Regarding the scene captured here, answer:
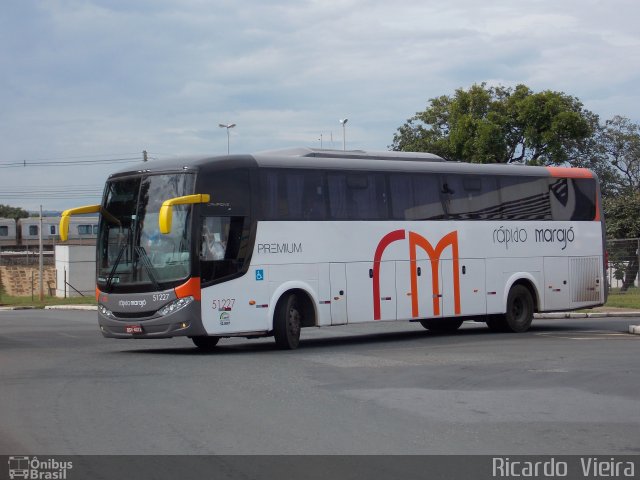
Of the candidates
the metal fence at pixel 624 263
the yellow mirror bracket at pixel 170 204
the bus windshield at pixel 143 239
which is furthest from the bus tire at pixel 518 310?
the metal fence at pixel 624 263

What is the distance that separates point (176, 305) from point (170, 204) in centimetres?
180

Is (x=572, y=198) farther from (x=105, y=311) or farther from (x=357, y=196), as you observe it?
(x=105, y=311)

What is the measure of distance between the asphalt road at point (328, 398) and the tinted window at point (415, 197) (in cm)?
281

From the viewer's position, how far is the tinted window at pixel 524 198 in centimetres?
2273

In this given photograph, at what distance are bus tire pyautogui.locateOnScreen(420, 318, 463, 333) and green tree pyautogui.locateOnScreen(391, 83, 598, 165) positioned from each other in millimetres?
23537

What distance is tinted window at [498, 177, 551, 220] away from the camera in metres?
22.7

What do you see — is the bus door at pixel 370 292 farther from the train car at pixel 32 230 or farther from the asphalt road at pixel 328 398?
the train car at pixel 32 230

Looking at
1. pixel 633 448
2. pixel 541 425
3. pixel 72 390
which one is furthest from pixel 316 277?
pixel 633 448

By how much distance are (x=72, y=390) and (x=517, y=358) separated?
747 centimetres

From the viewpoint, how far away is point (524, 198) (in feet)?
75.9

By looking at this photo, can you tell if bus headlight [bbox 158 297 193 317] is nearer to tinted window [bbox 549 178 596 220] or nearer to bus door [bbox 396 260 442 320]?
bus door [bbox 396 260 442 320]

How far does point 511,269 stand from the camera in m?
22.8

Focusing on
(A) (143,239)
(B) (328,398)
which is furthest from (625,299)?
(B) (328,398)
